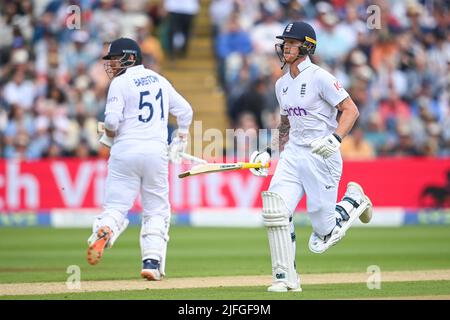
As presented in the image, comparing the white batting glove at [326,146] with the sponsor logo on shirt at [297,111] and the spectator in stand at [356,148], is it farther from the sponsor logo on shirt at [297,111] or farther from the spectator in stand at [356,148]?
the spectator in stand at [356,148]

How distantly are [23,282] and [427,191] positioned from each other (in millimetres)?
9903

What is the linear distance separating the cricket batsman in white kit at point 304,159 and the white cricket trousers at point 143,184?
127 centimetres

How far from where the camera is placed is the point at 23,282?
31.7 feet

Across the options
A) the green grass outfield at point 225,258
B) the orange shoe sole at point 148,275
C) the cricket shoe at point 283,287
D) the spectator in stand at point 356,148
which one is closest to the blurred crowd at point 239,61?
the spectator in stand at point 356,148

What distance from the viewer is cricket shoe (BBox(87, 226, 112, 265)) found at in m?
8.81

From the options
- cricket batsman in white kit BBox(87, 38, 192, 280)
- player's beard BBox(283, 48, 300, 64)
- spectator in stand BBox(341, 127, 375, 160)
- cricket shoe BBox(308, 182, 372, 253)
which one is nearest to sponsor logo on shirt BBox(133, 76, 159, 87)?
cricket batsman in white kit BBox(87, 38, 192, 280)

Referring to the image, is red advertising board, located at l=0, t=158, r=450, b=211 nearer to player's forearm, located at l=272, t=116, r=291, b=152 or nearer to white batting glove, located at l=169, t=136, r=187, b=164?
white batting glove, located at l=169, t=136, r=187, b=164

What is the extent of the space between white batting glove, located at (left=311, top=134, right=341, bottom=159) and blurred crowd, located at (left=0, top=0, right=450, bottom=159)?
1015 cm

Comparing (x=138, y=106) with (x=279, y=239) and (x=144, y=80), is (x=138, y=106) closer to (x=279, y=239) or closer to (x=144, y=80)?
(x=144, y=80)

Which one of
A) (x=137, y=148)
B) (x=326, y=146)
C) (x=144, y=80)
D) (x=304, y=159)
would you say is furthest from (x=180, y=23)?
(x=326, y=146)

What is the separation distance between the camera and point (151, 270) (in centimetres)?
945

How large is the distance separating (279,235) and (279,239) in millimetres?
32

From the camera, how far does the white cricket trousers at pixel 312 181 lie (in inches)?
339
